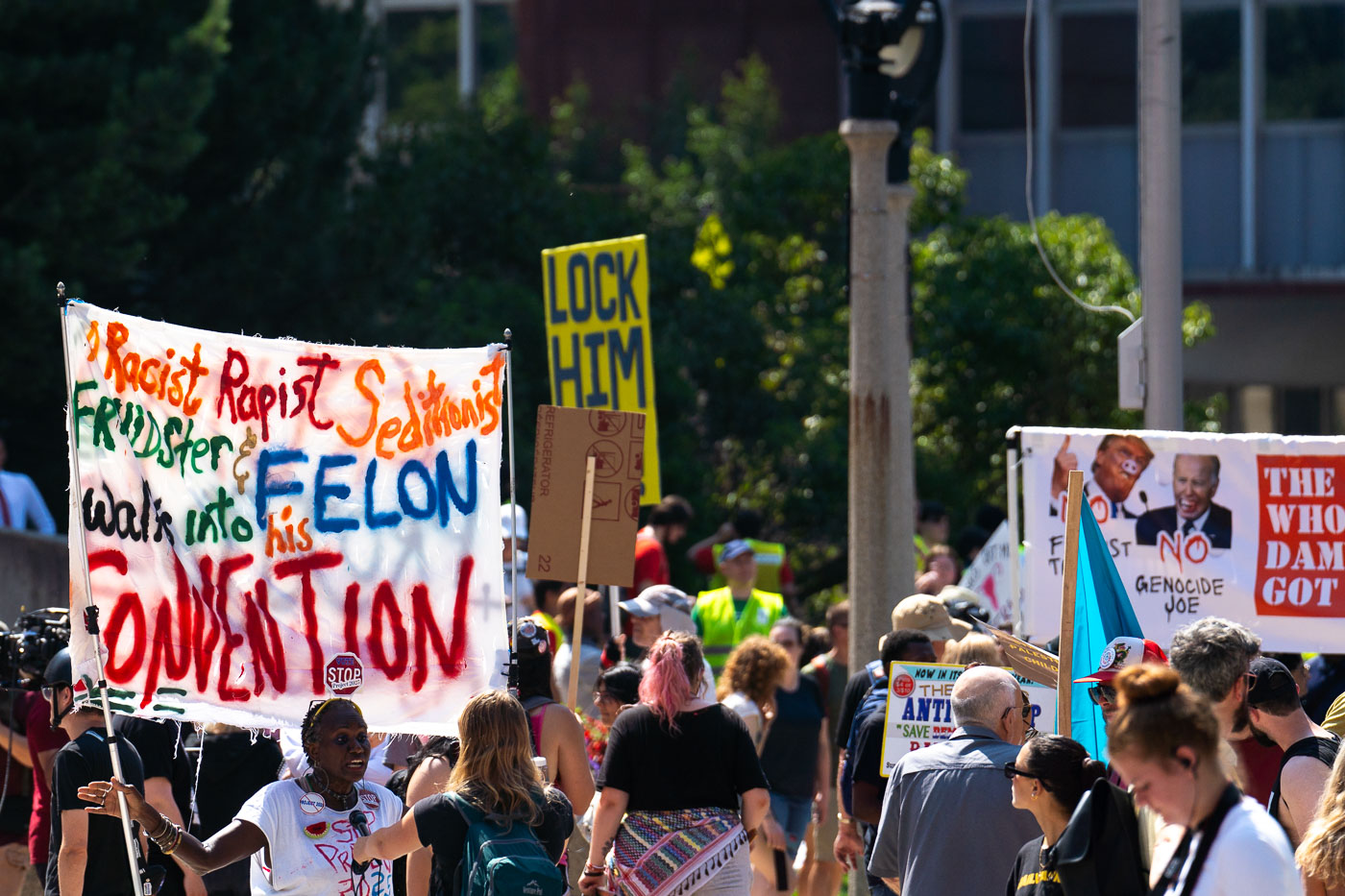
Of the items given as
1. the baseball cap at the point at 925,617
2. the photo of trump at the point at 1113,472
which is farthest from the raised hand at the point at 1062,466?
the baseball cap at the point at 925,617

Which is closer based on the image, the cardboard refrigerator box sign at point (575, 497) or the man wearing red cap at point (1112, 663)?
the man wearing red cap at point (1112, 663)

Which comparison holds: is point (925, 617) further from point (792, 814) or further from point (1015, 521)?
point (792, 814)

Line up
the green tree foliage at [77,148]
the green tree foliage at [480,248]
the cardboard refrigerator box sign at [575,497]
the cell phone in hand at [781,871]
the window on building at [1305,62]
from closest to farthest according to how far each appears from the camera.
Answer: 1. the cardboard refrigerator box sign at [575,497]
2. the cell phone in hand at [781,871]
3. the green tree foliage at [77,148]
4. the green tree foliage at [480,248]
5. the window on building at [1305,62]

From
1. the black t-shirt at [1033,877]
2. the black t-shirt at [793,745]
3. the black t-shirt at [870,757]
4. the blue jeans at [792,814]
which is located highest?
the black t-shirt at [1033,877]

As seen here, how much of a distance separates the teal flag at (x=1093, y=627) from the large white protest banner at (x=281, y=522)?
192 cm

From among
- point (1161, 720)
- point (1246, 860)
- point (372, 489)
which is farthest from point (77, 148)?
point (1246, 860)

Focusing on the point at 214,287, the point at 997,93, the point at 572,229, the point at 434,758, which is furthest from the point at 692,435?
the point at 434,758

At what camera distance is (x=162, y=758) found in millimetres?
6172

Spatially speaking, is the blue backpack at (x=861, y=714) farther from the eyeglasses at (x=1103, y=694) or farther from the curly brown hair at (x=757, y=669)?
the eyeglasses at (x=1103, y=694)

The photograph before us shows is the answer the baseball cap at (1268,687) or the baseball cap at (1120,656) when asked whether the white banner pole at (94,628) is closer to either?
the baseball cap at (1120,656)

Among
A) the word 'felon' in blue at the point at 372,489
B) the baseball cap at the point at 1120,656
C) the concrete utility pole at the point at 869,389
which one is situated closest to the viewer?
the baseball cap at the point at 1120,656

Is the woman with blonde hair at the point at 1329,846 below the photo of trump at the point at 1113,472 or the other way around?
below

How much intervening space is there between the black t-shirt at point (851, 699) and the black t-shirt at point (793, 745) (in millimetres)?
1001

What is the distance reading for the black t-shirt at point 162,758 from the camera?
612 centimetres
